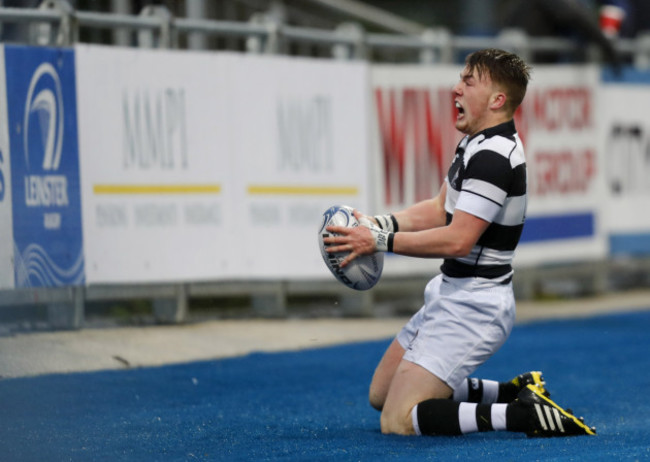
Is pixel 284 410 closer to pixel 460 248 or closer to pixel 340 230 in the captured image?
pixel 340 230

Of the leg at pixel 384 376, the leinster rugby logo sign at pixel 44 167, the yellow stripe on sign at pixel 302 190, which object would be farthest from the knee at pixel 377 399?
the yellow stripe on sign at pixel 302 190

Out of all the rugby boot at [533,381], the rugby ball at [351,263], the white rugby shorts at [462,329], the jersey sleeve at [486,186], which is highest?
the jersey sleeve at [486,186]

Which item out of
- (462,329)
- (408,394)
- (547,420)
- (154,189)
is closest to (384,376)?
(408,394)

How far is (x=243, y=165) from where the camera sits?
34.9 ft

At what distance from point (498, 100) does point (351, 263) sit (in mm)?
1079

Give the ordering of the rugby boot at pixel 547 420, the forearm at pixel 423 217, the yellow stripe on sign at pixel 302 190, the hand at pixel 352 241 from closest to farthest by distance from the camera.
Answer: the rugby boot at pixel 547 420
the hand at pixel 352 241
the forearm at pixel 423 217
the yellow stripe on sign at pixel 302 190

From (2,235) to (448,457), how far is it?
160 inches

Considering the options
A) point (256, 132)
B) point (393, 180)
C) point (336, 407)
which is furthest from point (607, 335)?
point (336, 407)

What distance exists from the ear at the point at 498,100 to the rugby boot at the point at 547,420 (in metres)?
1.43

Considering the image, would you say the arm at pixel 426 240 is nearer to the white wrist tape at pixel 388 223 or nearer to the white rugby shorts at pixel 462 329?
the white rugby shorts at pixel 462 329

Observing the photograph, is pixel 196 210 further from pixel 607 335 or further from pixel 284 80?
pixel 607 335

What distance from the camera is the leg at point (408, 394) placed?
6109mm

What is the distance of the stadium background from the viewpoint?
29.1ft

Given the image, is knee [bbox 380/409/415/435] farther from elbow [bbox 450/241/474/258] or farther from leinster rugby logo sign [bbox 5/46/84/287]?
leinster rugby logo sign [bbox 5/46/84/287]
